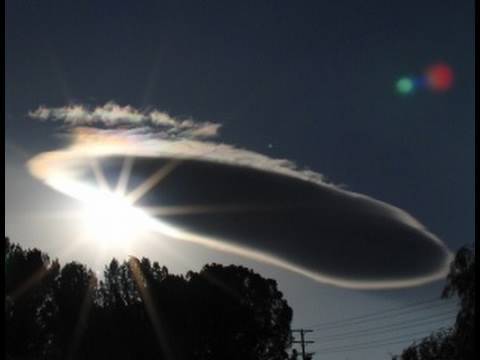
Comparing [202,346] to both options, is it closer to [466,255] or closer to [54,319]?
[54,319]

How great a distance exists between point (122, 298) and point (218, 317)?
411 inches

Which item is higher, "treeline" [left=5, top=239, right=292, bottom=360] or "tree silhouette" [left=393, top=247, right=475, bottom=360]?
"treeline" [left=5, top=239, right=292, bottom=360]

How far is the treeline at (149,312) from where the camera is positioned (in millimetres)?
68875

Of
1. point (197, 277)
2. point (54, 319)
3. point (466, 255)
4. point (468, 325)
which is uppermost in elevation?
point (197, 277)

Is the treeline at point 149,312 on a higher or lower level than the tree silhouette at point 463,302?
higher

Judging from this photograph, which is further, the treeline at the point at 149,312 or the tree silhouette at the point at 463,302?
the treeline at the point at 149,312

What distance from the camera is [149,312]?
71.9m

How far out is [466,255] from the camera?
25.8 meters

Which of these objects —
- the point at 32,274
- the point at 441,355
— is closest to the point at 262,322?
the point at 32,274

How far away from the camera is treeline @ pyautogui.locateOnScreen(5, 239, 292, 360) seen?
6888cm

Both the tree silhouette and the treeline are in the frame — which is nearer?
the tree silhouette

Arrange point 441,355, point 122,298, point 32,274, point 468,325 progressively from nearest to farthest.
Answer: point 468,325 < point 441,355 < point 32,274 < point 122,298

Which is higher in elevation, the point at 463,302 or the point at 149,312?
the point at 149,312

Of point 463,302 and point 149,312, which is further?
point 149,312
